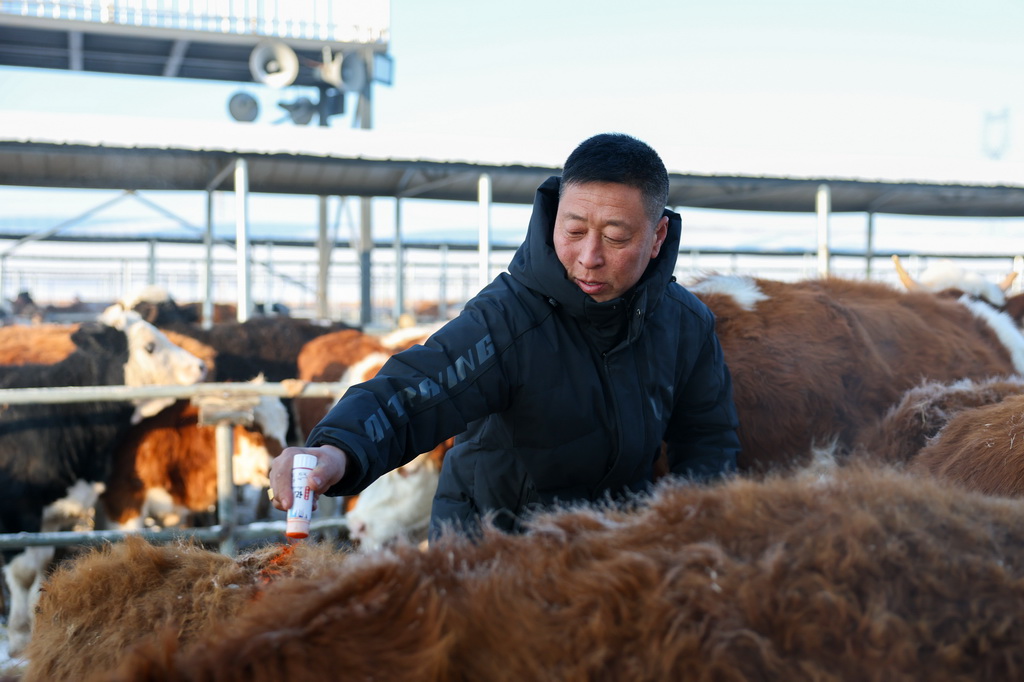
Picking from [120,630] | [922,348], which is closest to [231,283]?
[922,348]

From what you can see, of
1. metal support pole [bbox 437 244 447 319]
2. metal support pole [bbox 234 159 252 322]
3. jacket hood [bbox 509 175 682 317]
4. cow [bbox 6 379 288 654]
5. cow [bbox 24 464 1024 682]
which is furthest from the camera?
metal support pole [bbox 437 244 447 319]

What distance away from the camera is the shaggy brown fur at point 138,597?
1.29m

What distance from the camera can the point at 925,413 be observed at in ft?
8.99

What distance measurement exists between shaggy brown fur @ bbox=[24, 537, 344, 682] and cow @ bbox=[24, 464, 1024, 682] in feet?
0.88

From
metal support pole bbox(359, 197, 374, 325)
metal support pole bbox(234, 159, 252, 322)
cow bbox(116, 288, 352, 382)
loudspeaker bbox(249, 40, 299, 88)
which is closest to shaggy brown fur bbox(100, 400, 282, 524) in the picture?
cow bbox(116, 288, 352, 382)

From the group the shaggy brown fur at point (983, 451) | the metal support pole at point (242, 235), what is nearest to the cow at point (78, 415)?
the metal support pole at point (242, 235)

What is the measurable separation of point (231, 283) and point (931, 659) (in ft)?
66.6

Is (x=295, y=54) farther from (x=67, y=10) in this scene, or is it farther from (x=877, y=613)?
(x=877, y=613)

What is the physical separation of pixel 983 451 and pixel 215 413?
3.83 m

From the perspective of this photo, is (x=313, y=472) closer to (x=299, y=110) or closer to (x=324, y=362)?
(x=324, y=362)

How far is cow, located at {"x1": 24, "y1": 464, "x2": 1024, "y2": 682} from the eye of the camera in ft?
2.80

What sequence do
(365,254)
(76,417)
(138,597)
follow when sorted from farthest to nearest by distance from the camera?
(365,254) → (76,417) → (138,597)

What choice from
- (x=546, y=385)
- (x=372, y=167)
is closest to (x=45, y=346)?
(x=372, y=167)

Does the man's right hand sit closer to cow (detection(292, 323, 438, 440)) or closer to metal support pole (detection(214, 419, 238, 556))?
metal support pole (detection(214, 419, 238, 556))
